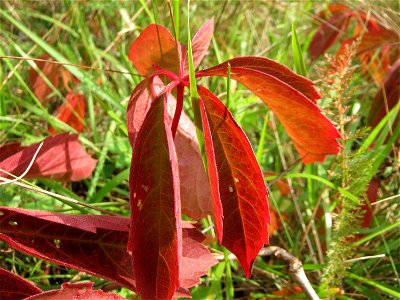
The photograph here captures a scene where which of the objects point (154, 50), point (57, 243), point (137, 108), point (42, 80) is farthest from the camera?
point (42, 80)

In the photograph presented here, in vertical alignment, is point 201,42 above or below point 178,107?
above

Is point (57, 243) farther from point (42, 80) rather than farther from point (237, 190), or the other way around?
point (42, 80)

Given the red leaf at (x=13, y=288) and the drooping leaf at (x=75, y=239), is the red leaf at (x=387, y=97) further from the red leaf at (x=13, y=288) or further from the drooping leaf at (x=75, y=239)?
the red leaf at (x=13, y=288)

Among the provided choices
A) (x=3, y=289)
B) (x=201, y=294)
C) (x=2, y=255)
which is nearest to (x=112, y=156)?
(x=2, y=255)

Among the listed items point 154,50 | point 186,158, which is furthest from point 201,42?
point 186,158

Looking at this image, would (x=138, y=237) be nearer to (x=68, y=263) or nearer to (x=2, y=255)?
(x=68, y=263)

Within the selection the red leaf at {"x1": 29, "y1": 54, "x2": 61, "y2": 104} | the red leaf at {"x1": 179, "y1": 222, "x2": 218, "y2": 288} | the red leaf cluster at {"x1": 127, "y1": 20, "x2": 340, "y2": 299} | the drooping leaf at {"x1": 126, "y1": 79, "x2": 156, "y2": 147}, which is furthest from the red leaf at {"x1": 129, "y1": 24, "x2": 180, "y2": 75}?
the red leaf at {"x1": 29, "y1": 54, "x2": 61, "y2": 104}
